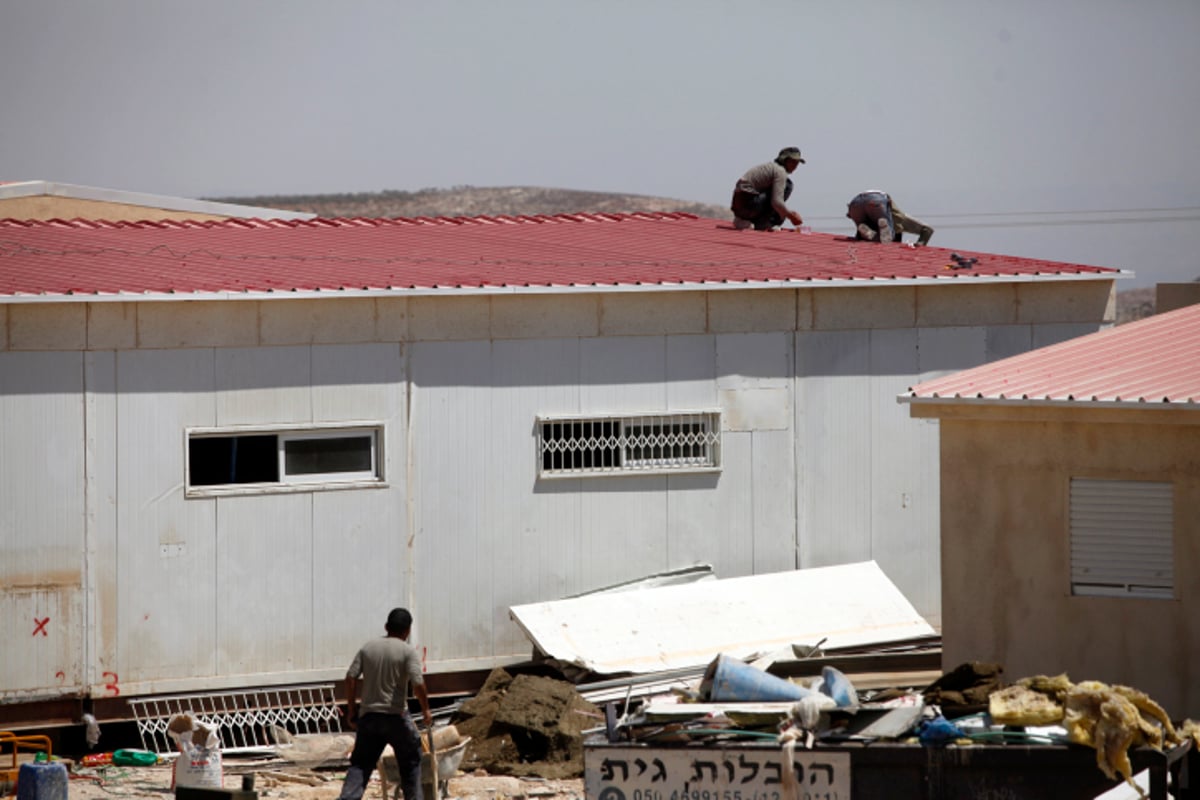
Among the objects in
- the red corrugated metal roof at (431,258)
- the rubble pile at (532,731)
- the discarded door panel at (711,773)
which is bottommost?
the rubble pile at (532,731)

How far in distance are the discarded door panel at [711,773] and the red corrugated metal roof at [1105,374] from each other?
378 centimetres

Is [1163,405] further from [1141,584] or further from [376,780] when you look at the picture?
[376,780]

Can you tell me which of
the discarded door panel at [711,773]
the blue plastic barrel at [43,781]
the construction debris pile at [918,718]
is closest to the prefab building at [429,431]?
the blue plastic barrel at [43,781]

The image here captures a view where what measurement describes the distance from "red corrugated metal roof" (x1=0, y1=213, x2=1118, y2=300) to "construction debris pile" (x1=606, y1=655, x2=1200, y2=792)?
5.32 metres

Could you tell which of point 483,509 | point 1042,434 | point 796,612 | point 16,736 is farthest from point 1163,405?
point 16,736

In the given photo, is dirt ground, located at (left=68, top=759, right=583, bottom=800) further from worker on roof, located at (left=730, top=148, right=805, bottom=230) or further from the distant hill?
the distant hill

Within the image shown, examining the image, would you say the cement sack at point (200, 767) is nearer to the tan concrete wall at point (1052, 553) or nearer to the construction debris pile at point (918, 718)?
the construction debris pile at point (918, 718)

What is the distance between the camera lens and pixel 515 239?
18047 mm

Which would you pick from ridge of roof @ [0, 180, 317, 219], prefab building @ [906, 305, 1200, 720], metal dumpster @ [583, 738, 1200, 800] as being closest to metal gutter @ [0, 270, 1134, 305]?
prefab building @ [906, 305, 1200, 720]

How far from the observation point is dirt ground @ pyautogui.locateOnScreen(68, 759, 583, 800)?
1222 centimetres

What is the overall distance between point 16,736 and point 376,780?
265 centimetres

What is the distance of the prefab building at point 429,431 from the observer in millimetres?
13320

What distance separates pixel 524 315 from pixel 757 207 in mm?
6261

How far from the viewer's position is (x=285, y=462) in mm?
14062
